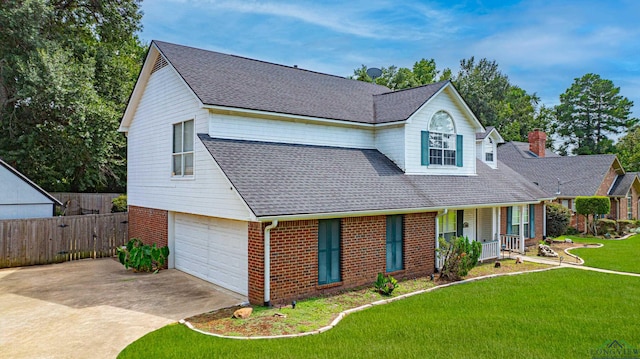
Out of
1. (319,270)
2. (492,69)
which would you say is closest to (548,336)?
(319,270)

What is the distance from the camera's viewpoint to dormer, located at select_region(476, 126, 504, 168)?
2116cm

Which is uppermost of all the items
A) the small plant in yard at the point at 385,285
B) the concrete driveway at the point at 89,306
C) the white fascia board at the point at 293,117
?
the white fascia board at the point at 293,117

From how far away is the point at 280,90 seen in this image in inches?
594

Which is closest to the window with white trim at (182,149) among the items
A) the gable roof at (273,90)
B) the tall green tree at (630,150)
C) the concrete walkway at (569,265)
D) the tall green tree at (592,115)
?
the gable roof at (273,90)

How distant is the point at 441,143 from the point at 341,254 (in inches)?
299

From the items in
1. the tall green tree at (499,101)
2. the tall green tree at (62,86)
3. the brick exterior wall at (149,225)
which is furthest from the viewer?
the tall green tree at (499,101)

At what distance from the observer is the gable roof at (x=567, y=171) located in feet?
94.0

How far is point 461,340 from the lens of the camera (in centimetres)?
764

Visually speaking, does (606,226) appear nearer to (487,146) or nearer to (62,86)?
(487,146)

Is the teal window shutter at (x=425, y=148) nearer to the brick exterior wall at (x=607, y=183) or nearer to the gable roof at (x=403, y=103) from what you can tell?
the gable roof at (x=403, y=103)

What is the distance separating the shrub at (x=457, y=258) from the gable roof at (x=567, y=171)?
1966cm

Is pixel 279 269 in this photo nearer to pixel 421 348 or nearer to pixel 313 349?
pixel 313 349

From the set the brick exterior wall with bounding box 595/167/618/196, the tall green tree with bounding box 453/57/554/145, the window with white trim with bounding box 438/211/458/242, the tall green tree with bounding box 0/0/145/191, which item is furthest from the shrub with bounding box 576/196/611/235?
the tall green tree with bounding box 0/0/145/191

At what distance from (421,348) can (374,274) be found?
191 inches
